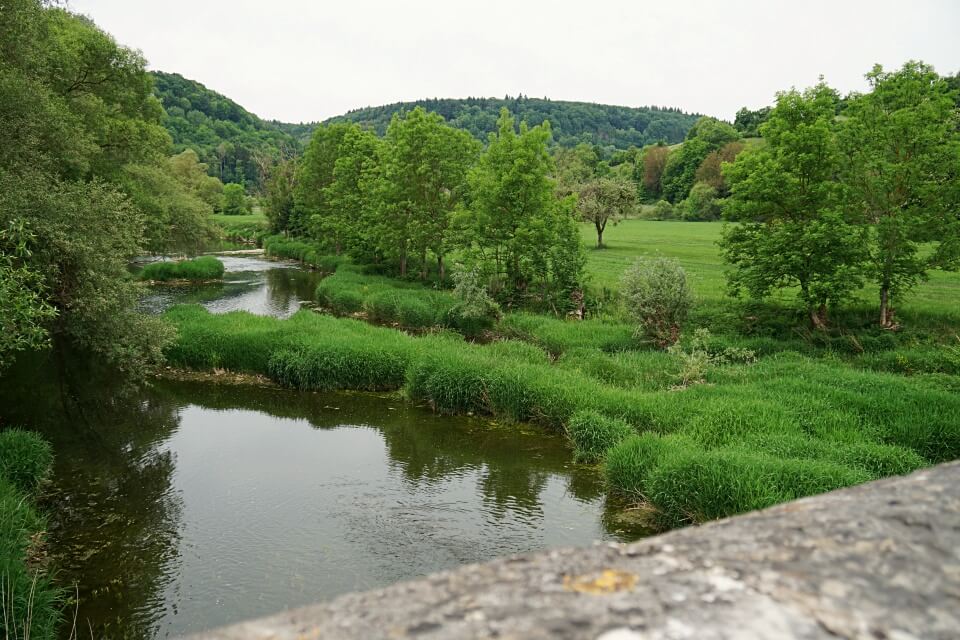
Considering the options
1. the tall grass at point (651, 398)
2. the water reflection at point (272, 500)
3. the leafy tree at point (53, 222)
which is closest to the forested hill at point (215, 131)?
the tall grass at point (651, 398)

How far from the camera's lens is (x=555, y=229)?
2805cm

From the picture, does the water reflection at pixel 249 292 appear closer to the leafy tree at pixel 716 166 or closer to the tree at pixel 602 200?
the tree at pixel 602 200

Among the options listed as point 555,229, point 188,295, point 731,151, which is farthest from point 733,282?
point 731,151

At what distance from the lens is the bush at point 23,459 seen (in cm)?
1182

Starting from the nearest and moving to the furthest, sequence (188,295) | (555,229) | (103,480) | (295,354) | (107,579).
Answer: (107,579), (103,480), (295,354), (555,229), (188,295)

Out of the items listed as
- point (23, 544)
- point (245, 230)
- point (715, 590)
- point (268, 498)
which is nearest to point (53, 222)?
point (23, 544)

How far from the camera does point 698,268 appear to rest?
118ft

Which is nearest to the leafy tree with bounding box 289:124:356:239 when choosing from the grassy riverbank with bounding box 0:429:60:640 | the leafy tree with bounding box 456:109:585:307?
the leafy tree with bounding box 456:109:585:307

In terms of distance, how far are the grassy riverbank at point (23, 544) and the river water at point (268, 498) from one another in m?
0.50

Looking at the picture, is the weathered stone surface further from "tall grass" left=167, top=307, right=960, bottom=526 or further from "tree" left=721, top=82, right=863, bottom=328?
"tree" left=721, top=82, right=863, bottom=328

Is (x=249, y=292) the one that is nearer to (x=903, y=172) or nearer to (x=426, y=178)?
(x=426, y=178)

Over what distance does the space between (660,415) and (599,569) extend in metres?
13.6

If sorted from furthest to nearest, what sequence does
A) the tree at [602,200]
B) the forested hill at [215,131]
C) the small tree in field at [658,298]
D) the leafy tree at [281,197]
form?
1. the forested hill at [215,131]
2. the leafy tree at [281,197]
3. the tree at [602,200]
4. the small tree in field at [658,298]

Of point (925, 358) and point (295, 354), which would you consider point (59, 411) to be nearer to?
point (295, 354)
